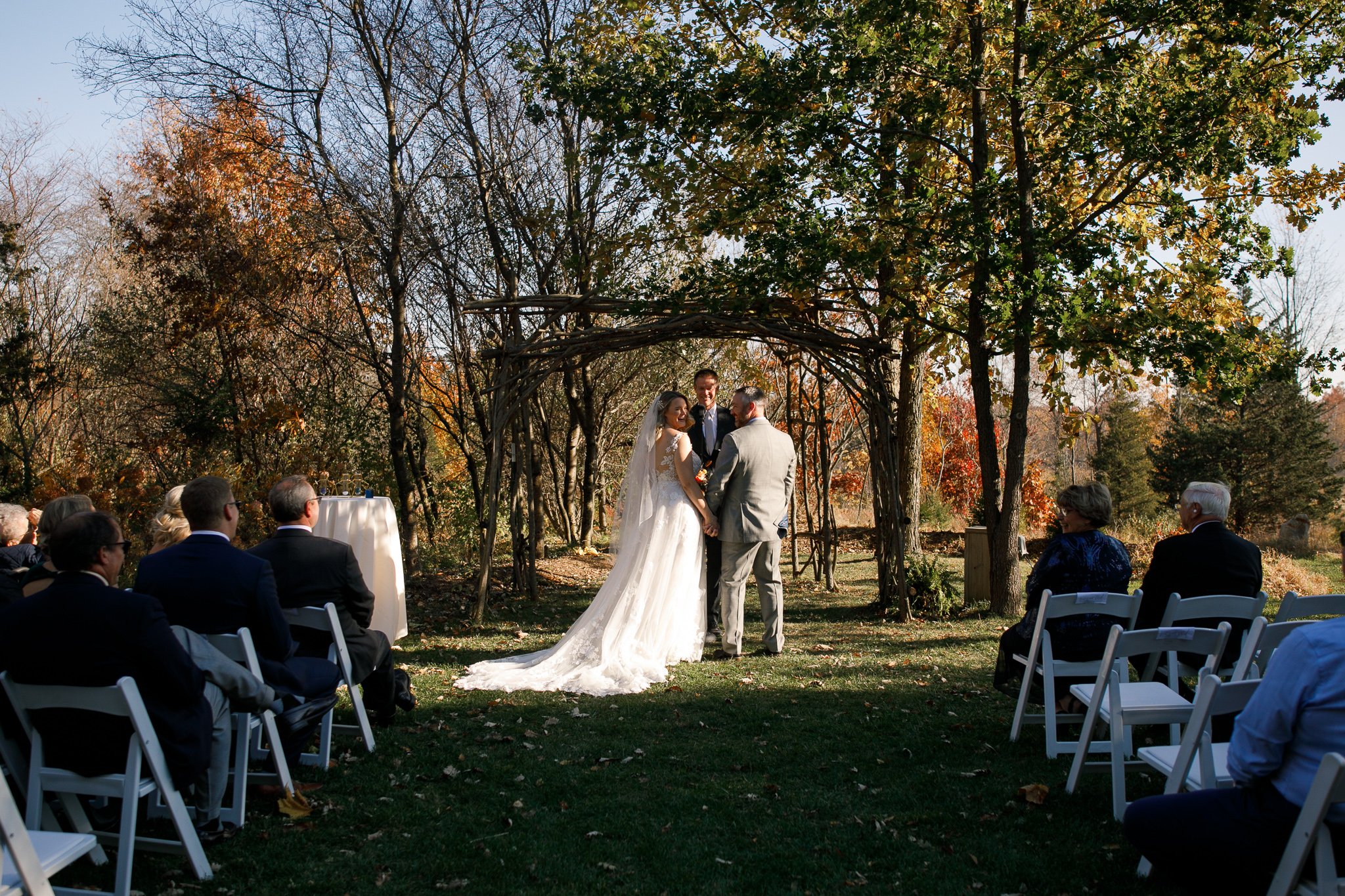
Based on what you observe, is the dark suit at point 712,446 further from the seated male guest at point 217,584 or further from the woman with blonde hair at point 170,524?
the seated male guest at point 217,584

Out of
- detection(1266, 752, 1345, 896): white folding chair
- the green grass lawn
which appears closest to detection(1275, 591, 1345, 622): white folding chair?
the green grass lawn

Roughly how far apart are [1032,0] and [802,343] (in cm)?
392

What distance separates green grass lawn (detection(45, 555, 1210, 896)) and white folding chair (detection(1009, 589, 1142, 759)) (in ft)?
0.46

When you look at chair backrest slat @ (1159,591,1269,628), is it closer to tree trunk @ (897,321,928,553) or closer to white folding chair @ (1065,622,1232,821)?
white folding chair @ (1065,622,1232,821)

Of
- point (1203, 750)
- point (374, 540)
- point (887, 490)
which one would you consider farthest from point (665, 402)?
point (1203, 750)

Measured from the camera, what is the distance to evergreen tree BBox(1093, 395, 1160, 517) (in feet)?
68.0

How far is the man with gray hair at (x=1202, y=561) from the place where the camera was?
4.94 metres

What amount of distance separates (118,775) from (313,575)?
1.69 meters

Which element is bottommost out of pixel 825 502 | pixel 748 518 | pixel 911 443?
pixel 748 518

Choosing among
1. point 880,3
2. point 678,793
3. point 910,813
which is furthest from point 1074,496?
point 880,3

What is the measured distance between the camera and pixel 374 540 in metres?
7.43

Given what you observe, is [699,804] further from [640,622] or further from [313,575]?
[640,622]

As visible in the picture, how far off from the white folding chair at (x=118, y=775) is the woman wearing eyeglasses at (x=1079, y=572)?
13.5 feet

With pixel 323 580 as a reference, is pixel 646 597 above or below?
below
